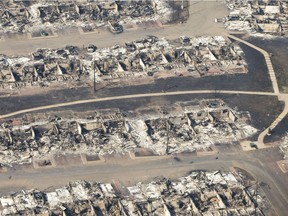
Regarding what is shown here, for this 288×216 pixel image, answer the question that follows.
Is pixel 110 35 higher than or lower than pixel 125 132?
higher

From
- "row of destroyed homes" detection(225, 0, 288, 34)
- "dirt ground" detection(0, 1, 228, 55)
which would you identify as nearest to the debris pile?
"dirt ground" detection(0, 1, 228, 55)

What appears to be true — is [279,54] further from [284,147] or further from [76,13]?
[76,13]

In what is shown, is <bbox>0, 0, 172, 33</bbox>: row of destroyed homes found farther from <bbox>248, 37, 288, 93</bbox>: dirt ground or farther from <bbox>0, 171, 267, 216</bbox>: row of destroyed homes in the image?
<bbox>0, 171, 267, 216</bbox>: row of destroyed homes

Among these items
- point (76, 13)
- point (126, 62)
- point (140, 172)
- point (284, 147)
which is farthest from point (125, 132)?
point (76, 13)

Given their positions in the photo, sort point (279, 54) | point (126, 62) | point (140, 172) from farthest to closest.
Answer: point (279, 54), point (126, 62), point (140, 172)

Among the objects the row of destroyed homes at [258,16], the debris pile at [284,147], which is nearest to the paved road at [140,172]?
the debris pile at [284,147]

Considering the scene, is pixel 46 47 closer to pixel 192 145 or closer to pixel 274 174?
pixel 192 145

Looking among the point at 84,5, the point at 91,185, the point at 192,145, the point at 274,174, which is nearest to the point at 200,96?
the point at 192,145
